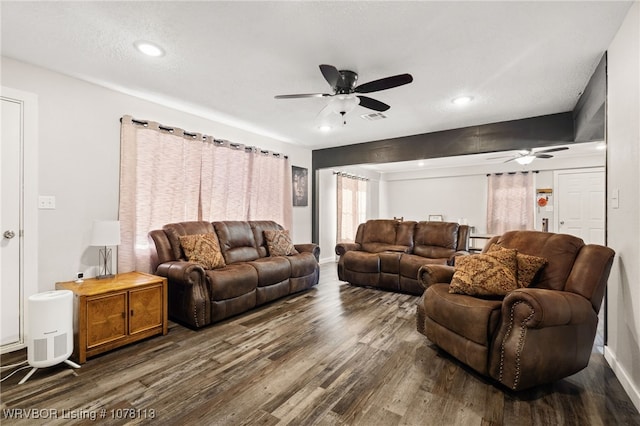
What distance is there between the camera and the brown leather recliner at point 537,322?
Result: 177cm

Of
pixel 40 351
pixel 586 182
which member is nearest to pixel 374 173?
pixel 586 182

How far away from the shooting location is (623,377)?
193 cm

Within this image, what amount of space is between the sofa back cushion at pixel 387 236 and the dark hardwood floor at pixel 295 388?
2201 millimetres

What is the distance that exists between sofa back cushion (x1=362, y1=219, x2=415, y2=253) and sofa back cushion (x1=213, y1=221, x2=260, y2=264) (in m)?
2.02

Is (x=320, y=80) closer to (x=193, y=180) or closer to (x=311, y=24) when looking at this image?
(x=311, y=24)

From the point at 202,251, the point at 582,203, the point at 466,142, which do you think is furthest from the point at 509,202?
the point at 202,251

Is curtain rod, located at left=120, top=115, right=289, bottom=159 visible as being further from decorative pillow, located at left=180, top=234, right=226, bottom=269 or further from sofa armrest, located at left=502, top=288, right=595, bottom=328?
sofa armrest, located at left=502, top=288, right=595, bottom=328

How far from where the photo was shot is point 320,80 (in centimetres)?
282

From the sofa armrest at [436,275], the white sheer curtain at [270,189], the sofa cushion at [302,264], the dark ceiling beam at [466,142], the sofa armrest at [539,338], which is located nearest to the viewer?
the sofa armrest at [539,338]

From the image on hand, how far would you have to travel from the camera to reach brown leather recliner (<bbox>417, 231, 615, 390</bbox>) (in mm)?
1766

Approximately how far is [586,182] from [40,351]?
8.76m

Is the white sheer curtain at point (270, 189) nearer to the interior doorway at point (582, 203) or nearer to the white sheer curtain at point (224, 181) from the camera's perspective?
the white sheer curtain at point (224, 181)

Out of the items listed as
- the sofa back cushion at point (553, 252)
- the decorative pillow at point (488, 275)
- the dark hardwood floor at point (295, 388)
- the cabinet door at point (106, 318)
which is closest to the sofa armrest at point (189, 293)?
the dark hardwood floor at point (295, 388)

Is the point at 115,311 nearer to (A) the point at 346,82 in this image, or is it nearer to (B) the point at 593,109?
(A) the point at 346,82
